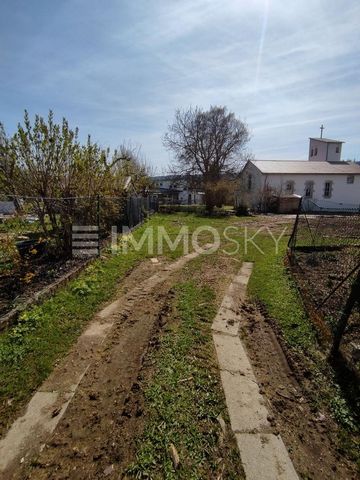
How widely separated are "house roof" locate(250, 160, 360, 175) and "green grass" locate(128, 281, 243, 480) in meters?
29.4

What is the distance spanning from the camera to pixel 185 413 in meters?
2.43

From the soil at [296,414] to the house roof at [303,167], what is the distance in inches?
1141

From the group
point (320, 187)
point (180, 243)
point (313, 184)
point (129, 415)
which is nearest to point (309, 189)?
point (313, 184)

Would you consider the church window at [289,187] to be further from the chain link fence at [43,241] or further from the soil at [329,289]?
the chain link fence at [43,241]

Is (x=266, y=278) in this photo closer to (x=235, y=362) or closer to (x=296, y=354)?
(x=296, y=354)

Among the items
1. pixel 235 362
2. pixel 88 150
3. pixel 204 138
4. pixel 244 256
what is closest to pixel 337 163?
pixel 204 138

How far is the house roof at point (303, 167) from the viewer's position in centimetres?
3016

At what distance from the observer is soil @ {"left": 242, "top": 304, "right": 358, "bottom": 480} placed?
206cm

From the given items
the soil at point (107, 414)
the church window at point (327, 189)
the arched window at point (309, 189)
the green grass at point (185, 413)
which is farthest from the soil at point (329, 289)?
the church window at point (327, 189)

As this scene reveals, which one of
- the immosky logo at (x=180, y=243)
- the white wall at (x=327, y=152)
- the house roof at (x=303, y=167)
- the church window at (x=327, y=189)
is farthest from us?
the white wall at (x=327, y=152)

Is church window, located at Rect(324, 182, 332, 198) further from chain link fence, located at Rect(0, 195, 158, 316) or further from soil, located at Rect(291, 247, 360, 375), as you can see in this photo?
chain link fence, located at Rect(0, 195, 158, 316)

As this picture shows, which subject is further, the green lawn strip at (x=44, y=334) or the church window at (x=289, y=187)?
the church window at (x=289, y=187)

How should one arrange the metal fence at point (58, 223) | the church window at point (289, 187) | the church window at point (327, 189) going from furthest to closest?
the church window at point (327, 189) < the church window at point (289, 187) < the metal fence at point (58, 223)

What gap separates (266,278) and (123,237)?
5.54 meters
